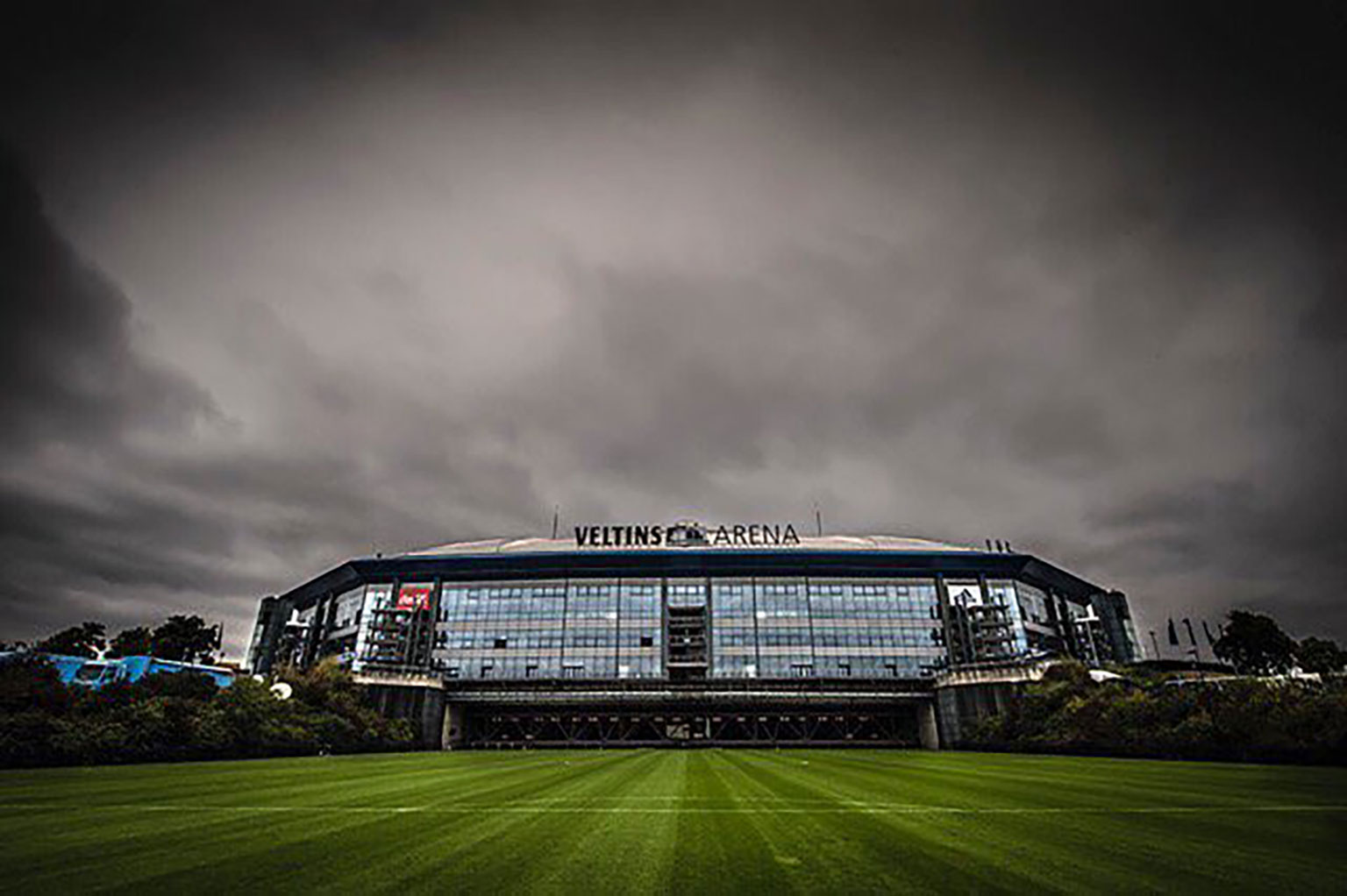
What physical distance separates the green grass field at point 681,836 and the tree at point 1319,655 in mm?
105980

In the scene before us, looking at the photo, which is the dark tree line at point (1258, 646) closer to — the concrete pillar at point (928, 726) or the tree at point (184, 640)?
the concrete pillar at point (928, 726)

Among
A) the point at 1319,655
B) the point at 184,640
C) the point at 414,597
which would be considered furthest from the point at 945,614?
the point at 184,640

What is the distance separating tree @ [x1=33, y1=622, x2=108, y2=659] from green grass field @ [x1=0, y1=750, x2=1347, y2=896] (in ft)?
418

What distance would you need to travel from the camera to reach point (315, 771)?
A: 25.2 meters

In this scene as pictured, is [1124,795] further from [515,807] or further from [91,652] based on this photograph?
[91,652]

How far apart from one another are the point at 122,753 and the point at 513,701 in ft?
153

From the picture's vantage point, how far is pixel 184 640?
113 meters

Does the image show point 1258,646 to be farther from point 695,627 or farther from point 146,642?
point 146,642

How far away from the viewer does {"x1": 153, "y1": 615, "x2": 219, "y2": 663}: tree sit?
110312 millimetres

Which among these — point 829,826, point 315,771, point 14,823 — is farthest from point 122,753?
point 829,826

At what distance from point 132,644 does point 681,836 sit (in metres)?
143

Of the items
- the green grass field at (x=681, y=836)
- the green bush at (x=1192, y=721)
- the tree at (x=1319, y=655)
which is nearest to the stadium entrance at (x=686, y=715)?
the green bush at (x=1192, y=721)

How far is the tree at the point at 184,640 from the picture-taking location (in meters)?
110

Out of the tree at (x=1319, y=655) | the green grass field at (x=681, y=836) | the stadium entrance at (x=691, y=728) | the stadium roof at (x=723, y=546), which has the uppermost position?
the stadium roof at (x=723, y=546)
